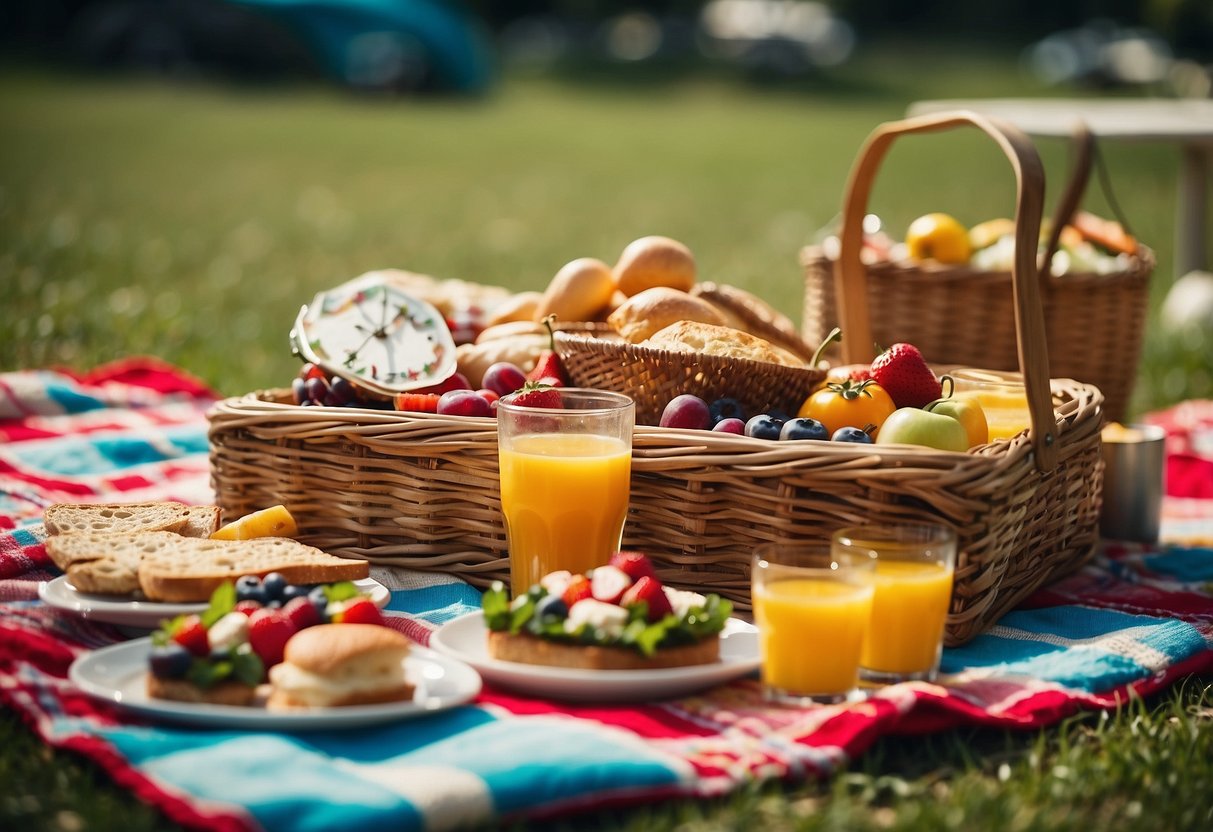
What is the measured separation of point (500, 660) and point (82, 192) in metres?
8.59

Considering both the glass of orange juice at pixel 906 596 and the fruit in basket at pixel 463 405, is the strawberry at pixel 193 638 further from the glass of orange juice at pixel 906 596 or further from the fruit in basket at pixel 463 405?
the glass of orange juice at pixel 906 596

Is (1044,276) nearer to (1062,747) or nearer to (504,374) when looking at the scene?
(504,374)

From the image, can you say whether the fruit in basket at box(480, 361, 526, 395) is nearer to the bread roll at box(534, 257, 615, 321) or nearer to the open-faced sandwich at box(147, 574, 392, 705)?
the bread roll at box(534, 257, 615, 321)

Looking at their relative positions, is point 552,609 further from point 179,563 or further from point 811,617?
point 179,563

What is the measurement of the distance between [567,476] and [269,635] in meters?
0.59

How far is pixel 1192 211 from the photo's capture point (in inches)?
257

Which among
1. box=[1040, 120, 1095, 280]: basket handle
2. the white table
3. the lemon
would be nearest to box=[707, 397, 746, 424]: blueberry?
the lemon

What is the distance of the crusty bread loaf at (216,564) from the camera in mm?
2295

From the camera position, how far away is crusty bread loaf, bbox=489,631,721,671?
2094 millimetres

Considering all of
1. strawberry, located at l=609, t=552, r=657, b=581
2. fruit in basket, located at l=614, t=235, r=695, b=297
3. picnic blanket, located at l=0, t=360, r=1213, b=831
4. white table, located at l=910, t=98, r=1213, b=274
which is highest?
white table, located at l=910, t=98, r=1213, b=274

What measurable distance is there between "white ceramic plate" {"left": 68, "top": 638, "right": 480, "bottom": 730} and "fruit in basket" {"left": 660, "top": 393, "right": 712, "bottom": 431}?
687 mm

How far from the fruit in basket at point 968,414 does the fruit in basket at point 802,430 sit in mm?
246

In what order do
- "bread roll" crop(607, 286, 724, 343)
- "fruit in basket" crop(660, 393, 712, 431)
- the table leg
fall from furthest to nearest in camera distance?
the table leg → "bread roll" crop(607, 286, 724, 343) → "fruit in basket" crop(660, 393, 712, 431)

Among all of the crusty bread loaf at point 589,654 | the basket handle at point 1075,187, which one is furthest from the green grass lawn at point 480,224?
the basket handle at point 1075,187
